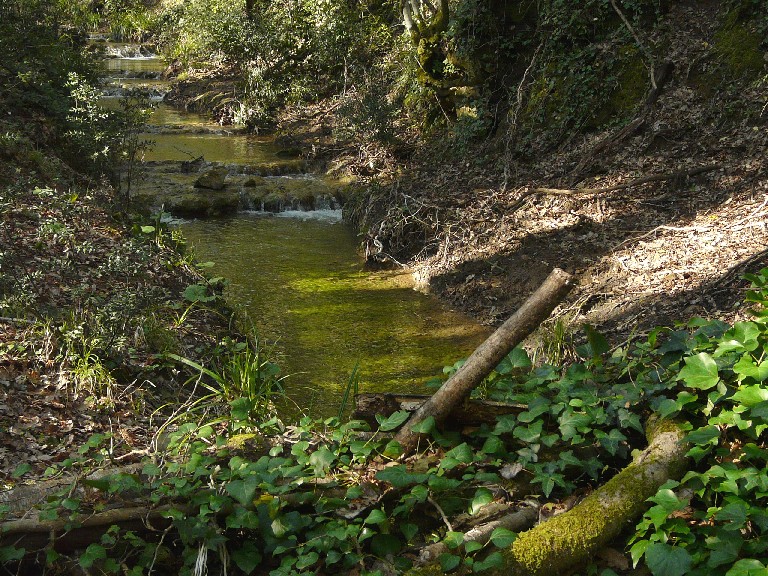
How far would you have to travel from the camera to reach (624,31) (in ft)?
38.2

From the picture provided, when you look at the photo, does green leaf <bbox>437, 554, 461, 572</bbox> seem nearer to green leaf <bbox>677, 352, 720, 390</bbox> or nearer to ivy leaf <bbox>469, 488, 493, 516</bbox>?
ivy leaf <bbox>469, 488, 493, 516</bbox>

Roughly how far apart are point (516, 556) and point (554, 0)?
452 inches

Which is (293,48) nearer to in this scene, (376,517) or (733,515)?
(376,517)

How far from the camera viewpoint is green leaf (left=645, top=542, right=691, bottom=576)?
9.79 feet

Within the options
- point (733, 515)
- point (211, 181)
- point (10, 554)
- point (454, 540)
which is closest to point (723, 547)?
point (733, 515)

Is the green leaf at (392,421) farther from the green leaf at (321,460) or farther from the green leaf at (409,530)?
the green leaf at (409,530)

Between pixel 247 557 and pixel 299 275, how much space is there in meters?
7.61

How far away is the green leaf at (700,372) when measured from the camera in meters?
3.51

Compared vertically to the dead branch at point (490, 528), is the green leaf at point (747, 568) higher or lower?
higher

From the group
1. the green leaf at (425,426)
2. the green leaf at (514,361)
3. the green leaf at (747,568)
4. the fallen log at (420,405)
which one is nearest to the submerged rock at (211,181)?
the fallen log at (420,405)

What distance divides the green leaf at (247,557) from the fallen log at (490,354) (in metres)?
0.95

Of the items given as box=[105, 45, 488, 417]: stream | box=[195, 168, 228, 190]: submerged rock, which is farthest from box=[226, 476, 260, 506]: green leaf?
box=[195, 168, 228, 190]: submerged rock

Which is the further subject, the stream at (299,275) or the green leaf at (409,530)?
the stream at (299,275)

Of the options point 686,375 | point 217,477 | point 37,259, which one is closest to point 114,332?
point 37,259
